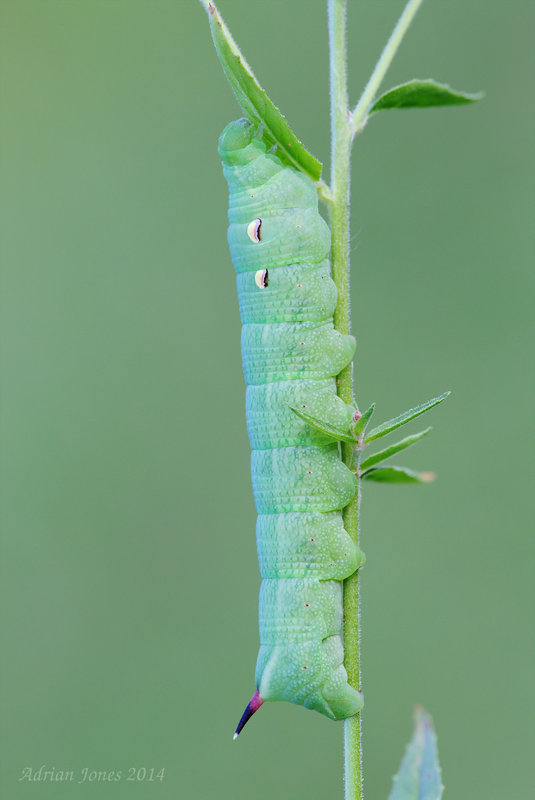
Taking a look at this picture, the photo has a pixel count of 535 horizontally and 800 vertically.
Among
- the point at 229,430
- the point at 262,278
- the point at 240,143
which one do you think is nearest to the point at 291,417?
the point at 262,278

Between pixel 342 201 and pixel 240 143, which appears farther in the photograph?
pixel 240 143

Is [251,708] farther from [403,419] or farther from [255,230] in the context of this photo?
[255,230]

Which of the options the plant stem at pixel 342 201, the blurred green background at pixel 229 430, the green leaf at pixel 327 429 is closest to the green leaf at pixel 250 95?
the plant stem at pixel 342 201

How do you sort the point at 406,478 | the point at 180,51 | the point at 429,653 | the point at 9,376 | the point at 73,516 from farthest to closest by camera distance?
the point at 180,51 → the point at 9,376 → the point at 73,516 → the point at 429,653 → the point at 406,478

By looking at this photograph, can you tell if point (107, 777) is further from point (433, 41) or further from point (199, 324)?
point (433, 41)

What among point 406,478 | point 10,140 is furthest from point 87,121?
point 406,478
